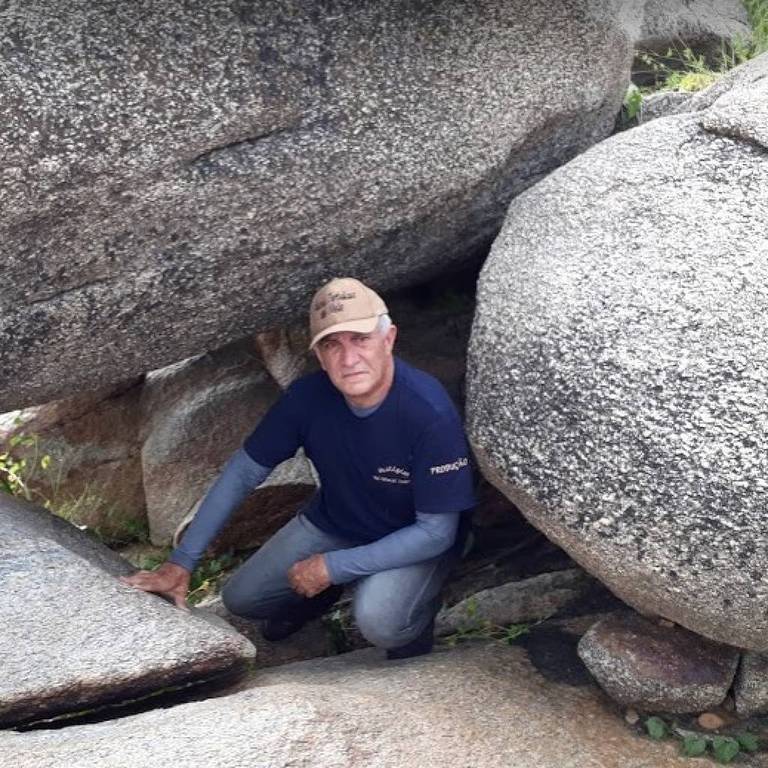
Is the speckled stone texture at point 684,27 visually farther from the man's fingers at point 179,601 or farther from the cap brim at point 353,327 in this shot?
the man's fingers at point 179,601

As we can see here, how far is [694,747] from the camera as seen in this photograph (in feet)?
12.7

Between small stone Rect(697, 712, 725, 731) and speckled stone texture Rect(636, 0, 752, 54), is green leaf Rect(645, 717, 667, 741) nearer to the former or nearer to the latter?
small stone Rect(697, 712, 725, 731)

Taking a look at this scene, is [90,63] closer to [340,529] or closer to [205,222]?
[205,222]

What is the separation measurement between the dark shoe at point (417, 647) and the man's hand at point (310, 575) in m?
0.39

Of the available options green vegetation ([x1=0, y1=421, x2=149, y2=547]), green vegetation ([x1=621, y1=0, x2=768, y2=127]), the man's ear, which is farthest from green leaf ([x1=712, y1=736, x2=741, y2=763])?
green vegetation ([x1=0, y1=421, x2=149, y2=547])

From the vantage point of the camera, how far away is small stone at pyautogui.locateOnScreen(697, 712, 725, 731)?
3.99 meters

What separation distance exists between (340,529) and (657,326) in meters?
1.63

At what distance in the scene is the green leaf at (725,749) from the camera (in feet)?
12.6

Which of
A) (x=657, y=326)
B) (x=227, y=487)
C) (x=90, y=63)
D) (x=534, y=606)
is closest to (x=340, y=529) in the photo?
(x=227, y=487)

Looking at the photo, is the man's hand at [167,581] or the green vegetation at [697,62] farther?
the green vegetation at [697,62]

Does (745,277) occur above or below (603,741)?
above

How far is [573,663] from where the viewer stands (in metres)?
4.31

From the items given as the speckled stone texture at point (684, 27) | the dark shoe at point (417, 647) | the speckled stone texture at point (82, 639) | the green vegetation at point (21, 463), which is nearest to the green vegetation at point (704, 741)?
the dark shoe at point (417, 647)

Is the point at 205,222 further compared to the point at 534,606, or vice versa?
the point at 534,606
